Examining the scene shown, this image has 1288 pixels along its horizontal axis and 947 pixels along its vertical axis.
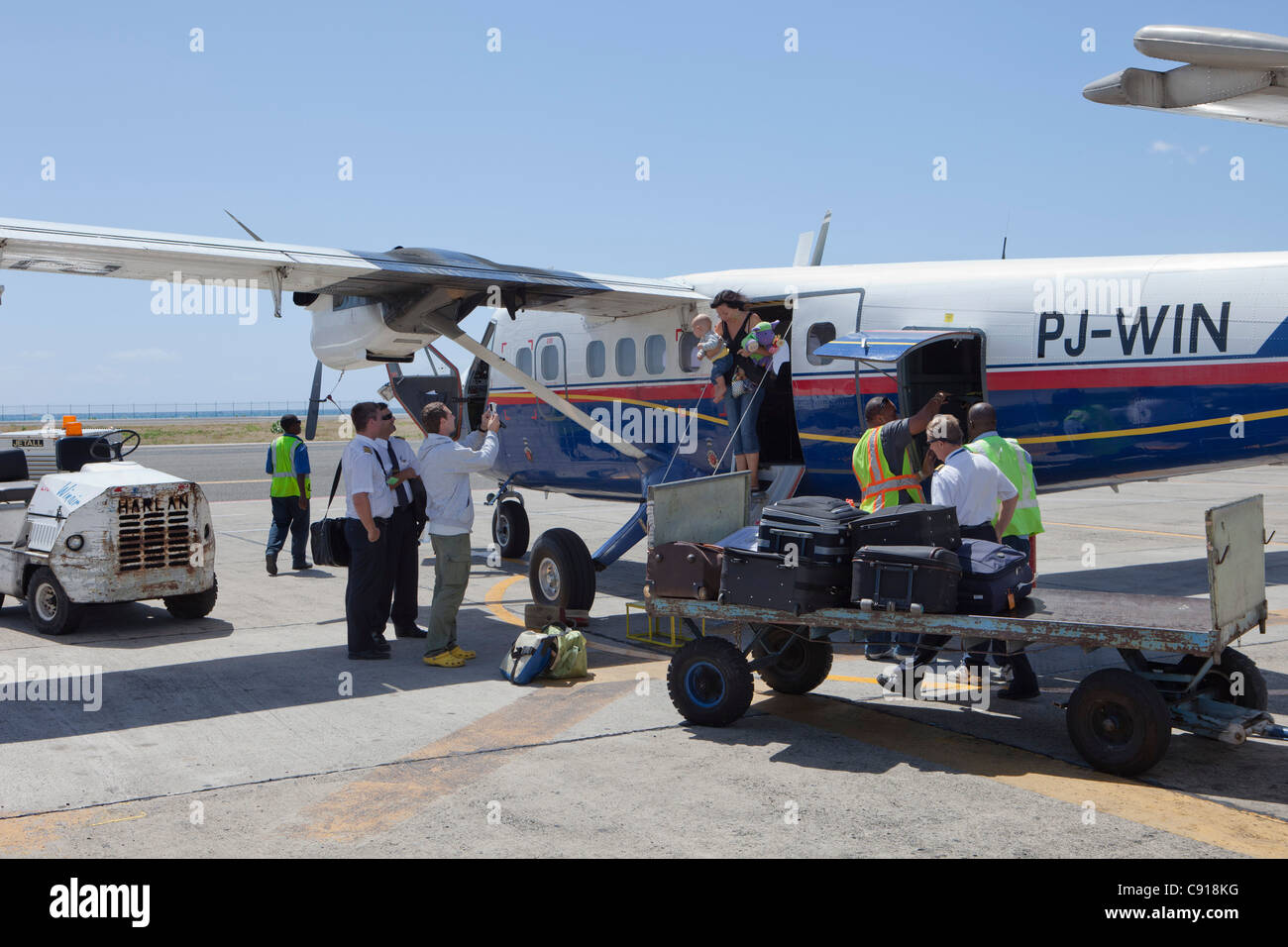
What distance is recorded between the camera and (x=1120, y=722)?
19.1 feet

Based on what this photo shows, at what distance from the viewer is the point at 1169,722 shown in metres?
5.70

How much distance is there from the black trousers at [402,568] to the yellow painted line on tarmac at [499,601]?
1.16 meters

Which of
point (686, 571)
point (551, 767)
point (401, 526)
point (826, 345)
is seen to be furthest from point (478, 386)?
point (551, 767)

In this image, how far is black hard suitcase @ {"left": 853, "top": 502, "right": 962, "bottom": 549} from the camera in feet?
21.0

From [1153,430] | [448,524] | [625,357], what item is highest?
[625,357]

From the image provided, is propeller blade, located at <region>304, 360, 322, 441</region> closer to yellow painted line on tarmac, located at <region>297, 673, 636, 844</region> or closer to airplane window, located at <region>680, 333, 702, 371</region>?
airplane window, located at <region>680, 333, 702, 371</region>

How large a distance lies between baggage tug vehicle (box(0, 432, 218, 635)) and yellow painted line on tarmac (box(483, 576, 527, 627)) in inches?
109

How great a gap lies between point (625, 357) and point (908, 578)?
21.5 ft

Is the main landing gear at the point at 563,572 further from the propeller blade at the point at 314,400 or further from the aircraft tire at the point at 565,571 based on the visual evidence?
the propeller blade at the point at 314,400

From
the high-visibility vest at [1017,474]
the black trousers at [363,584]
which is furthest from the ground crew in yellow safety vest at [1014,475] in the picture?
the black trousers at [363,584]

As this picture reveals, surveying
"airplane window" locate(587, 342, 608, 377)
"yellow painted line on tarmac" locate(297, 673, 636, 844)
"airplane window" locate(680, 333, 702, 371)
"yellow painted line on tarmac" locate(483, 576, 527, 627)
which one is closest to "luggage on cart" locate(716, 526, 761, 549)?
"yellow painted line on tarmac" locate(297, 673, 636, 844)

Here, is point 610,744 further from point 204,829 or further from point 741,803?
point 204,829

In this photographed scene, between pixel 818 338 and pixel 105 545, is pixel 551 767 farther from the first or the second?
pixel 105 545
